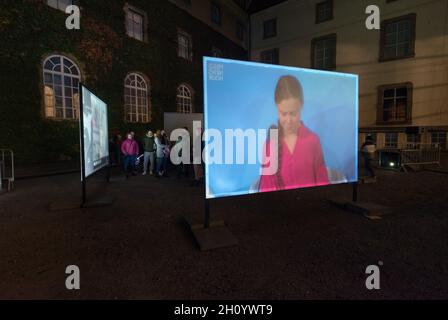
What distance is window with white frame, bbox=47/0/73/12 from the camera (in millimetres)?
11590

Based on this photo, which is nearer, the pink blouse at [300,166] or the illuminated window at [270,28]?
the pink blouse at [300,166]

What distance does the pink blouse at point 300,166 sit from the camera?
4.38 metres

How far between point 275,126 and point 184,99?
628 inches

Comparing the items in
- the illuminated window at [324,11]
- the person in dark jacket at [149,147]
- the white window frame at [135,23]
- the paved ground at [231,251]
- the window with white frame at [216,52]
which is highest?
the illuminated window at [324,11]

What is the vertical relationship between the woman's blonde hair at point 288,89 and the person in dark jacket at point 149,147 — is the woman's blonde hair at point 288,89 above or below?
above

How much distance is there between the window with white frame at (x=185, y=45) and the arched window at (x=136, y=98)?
4.49 metres

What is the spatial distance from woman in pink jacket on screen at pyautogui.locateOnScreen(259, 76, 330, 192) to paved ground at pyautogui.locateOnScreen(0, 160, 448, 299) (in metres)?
0.84

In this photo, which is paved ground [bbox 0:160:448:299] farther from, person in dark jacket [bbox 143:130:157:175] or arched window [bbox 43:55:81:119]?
arched window [bbox 43:55:81:119]

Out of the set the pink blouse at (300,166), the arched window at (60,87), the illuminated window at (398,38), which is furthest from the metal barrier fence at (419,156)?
the arched window at (60,87)

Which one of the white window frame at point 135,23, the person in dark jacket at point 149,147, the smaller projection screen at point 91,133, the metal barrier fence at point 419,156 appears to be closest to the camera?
the smaller projection screen at point 91,133

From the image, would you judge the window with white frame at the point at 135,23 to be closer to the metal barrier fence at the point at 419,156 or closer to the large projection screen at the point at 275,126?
the large projection screen at the point at 275,126

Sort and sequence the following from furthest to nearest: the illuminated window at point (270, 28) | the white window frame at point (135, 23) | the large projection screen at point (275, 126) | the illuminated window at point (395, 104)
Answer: the illuminated window at point (270, 28)
the illuminated window at point (395, 104)
the white window frame at point (135, 23)
the large projection screen at point (275, 126)

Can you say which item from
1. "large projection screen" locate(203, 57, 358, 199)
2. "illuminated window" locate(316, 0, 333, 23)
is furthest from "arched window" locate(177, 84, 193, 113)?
"large projection screen" locate(203, 57, 358, 199)

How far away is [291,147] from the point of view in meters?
4.47
